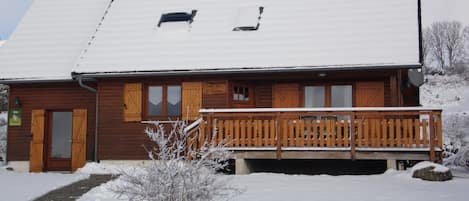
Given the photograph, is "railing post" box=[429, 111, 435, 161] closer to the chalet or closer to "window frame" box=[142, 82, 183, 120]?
the chalet

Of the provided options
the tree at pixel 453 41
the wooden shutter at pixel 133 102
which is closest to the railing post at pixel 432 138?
the wooden shutter at pixel 133 102

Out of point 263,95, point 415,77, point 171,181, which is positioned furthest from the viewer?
point 263,95

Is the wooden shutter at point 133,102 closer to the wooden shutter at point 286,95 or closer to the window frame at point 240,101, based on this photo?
the window frame at point 240,101

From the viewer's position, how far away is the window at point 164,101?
627 inches

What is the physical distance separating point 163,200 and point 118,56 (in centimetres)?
1020

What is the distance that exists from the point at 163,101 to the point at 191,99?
2.76ft

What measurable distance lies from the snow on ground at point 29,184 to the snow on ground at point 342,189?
1.40 metres

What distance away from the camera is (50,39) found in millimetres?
18453

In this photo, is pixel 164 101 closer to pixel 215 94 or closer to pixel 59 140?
pixel 215 94

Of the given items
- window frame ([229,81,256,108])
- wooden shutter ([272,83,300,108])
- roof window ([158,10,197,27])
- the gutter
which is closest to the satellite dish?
the gutter

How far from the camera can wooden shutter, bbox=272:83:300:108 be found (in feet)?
51.6

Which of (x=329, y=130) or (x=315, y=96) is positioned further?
(x=315, y=96)

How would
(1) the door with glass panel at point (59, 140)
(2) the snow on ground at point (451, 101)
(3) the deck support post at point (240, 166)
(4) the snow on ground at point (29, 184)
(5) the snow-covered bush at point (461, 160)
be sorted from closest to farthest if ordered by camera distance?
(4) the snow on ground at point (29, 184) < (3) the deck support post at point (240, 166) < (5) the snow-covered bush at point (461, 160) < (1) the door with glass panel at point (59, 140) < (2) the snow on ground at point (451, 101)

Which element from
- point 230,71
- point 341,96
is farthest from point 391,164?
point 230,71
